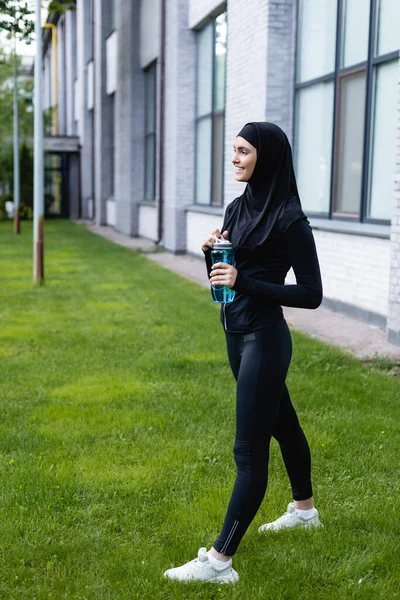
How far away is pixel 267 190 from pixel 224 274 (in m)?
0.46

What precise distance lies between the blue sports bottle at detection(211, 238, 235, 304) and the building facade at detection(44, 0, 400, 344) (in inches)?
204

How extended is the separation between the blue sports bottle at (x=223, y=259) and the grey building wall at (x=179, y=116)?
1515 cm

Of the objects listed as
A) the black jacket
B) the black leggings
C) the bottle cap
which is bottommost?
the black leggings

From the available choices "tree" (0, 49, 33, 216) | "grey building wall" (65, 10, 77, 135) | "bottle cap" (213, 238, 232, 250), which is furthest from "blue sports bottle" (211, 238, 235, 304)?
"grey building wall" (65, 10, 77, 135)

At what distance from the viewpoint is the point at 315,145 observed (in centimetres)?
1130

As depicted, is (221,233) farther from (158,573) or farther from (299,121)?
(299,121)

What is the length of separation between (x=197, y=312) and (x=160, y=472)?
18.5ft

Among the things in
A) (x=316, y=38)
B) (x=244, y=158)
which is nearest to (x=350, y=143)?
(x=316, y=38)

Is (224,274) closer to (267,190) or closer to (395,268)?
(267,190)

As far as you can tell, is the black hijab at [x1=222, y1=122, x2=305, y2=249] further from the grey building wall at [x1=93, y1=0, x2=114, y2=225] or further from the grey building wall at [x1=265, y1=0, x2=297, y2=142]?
the grey building wall at [x1=93, y1=0, x2=114, y2=225]

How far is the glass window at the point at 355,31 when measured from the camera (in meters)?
9.67

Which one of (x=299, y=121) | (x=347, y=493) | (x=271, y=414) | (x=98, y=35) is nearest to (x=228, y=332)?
(x=271, y=414)

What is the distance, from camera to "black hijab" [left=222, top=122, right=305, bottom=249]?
317 centimetres

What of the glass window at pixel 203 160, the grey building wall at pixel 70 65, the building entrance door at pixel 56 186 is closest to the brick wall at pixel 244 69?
the glass window at pixel 203 160
